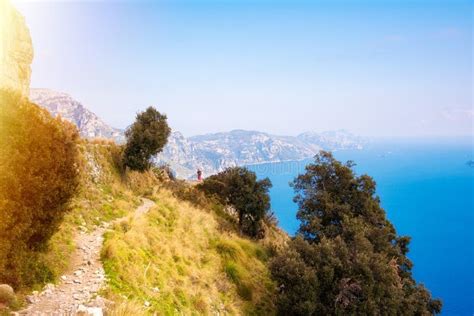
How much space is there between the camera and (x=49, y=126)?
854 cm

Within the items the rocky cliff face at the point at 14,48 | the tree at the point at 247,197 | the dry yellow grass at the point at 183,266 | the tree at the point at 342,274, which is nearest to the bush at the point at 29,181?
the dry yellow grass at the point at 183,266

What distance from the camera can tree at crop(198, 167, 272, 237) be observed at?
2864 centimetres

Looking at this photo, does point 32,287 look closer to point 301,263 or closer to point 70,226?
point 70,226

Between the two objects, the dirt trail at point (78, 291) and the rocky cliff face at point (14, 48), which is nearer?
the dirt trail at point (78, 291)

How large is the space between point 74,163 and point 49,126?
4.11 ft

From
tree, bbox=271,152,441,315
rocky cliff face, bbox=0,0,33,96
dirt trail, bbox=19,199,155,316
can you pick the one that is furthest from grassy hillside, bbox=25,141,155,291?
rocky cliff face, bbox=0,0,33,96

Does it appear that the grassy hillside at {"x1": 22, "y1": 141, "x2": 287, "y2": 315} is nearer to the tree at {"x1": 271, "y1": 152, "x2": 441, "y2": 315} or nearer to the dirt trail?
the dirt trail

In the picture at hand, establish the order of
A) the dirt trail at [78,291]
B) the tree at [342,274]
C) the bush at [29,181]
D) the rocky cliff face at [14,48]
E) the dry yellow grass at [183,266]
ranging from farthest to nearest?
the rocky cliff face at [14,48], the tree at [342,274], the dry yellow grass at [183,266], the bush at [29,181], the dirt trail at [78,291]

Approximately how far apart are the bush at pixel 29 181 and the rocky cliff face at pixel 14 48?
104ft

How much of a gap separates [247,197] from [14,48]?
1271 inches

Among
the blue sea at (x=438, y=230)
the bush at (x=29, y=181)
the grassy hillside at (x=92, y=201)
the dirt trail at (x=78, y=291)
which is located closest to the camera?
the dirt trail at (x=78, y=291)

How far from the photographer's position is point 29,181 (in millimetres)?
7820

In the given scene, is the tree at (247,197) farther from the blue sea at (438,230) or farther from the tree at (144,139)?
the blue sea at (438,230)

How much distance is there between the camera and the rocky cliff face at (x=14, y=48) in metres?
34.2
